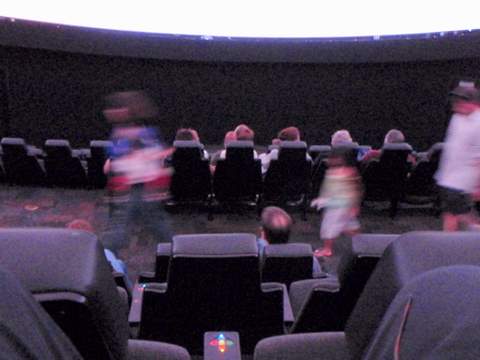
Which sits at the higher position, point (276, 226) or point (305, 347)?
point (305, 347)

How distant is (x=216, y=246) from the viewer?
202 cm

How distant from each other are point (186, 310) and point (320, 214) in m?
3.63

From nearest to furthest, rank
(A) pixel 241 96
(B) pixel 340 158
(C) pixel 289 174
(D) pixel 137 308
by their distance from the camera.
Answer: (D) pixel 137 308 → (B) pixel 340 158 → (C) pixel 289 174 → (A) pixel 241 96

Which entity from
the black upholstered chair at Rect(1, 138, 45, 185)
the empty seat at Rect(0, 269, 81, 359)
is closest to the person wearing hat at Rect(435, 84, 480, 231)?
the empty seat at Rect(0, 269, 81, 359)

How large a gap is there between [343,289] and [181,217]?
12.5 ft

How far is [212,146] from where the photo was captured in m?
8.70

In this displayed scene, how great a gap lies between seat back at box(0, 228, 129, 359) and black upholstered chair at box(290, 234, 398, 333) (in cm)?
73

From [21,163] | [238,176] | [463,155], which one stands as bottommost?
[21,163]

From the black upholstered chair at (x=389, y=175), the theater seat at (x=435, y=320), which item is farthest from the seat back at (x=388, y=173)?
the theater seat at (x=435, y=320)

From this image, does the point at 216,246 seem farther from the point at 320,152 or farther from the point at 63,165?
the point at 63,165

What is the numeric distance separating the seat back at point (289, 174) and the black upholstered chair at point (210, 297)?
2.79 metres

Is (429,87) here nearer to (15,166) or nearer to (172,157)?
(172,157)

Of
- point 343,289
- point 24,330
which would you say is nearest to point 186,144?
point 343,289

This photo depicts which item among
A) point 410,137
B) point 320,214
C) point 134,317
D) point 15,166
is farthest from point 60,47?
point 134,317
